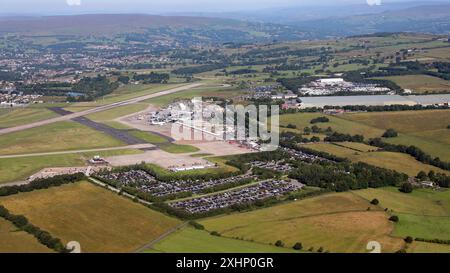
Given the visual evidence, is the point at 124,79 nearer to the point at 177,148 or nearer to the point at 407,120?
the point at 177,148

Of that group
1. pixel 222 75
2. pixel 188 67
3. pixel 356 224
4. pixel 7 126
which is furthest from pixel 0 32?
pixel 356 224

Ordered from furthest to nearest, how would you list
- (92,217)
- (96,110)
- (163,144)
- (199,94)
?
1. (199,94)
2. (96,110)
3. (163,144)
4. (92,217)

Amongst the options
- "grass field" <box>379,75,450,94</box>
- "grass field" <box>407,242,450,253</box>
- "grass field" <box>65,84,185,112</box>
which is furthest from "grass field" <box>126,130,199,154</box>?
"grass field" <box>379,75,450,94</box>

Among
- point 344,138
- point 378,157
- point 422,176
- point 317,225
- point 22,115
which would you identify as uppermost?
point 317,225

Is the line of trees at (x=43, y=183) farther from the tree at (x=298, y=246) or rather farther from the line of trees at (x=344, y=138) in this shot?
the line of trees at (x=344, y=138)

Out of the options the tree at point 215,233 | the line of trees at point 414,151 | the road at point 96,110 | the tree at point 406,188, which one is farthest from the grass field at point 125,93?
the tree at point 215,233

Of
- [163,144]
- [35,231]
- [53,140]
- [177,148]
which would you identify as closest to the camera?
[35,231]

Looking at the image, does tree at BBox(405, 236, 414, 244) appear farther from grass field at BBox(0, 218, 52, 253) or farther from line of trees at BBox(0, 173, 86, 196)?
line of trees at BBox(0, 173, 86, 196)

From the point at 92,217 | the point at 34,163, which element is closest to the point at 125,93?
the point at 34,163
